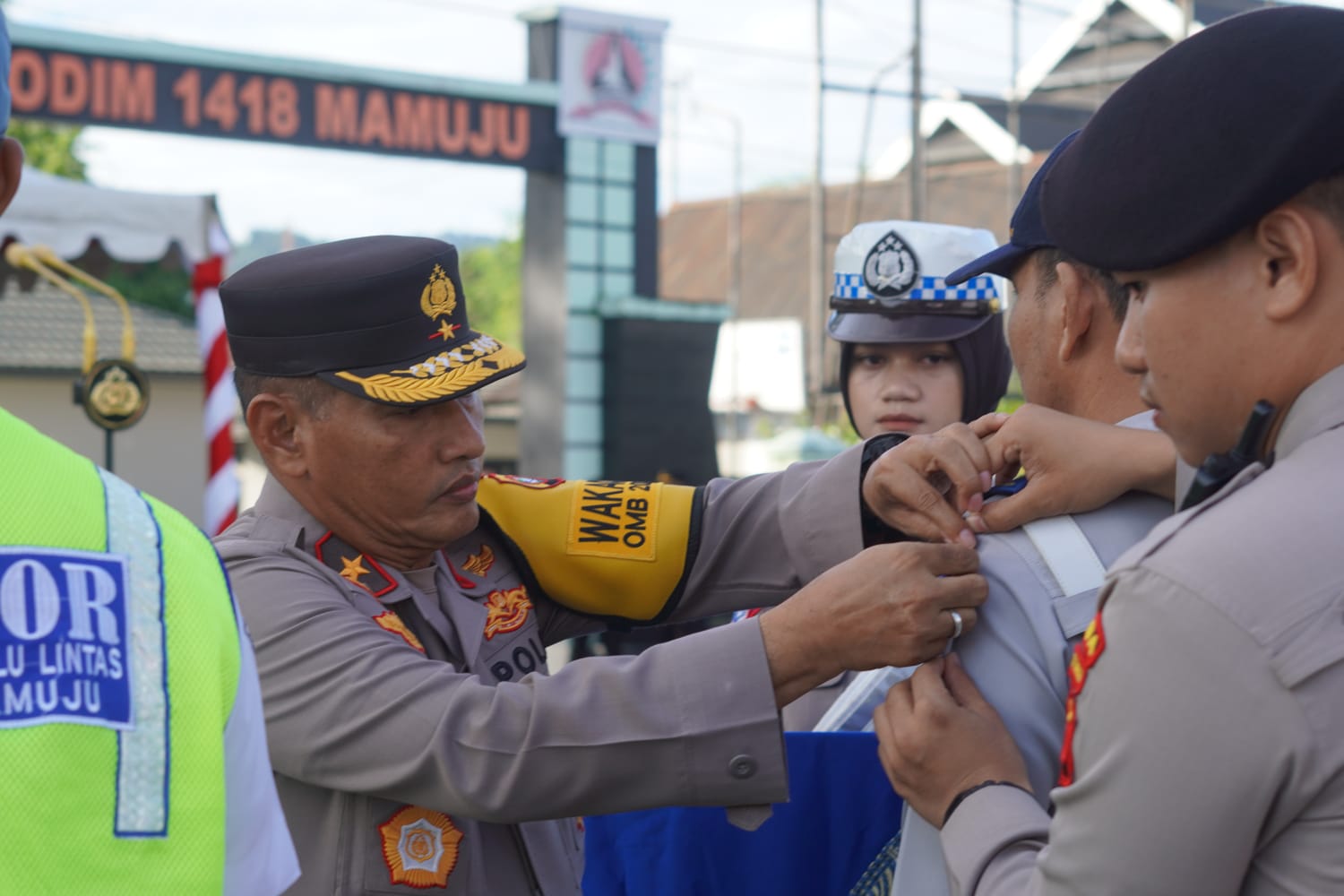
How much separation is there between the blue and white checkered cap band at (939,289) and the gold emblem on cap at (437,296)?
122 cm

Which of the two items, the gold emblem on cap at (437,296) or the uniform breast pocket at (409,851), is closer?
the uniform breast pocket at (409,851)

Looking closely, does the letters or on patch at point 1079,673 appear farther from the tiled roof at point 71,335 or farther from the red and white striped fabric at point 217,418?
the tiled roof at point 71,335

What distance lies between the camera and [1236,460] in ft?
3.94

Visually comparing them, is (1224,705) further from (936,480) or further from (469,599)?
(469,599)

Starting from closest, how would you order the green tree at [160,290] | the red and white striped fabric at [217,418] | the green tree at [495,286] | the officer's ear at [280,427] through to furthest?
the officer's ear at [280,427] → the red and white striped fabric at [217,418] → the green tree at [160,290] → the green tree at [495,286]

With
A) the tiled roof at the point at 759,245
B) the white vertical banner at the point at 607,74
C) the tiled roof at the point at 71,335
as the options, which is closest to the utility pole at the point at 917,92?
the white vertical banner at the point at 607,74

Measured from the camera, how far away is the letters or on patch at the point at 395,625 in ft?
6.28

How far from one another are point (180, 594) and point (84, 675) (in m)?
0.10

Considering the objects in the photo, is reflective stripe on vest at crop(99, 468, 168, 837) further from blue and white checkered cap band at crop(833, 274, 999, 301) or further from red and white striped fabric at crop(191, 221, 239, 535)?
red and white striped fabric at crop(191, 221, 239, 535)

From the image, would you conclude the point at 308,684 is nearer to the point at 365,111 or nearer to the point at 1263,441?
the point at 1263,441

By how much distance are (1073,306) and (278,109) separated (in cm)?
968

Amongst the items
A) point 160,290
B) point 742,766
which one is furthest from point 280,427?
point 160,290

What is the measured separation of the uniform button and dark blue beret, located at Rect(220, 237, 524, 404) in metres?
0.64

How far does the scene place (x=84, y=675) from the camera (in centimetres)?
100
